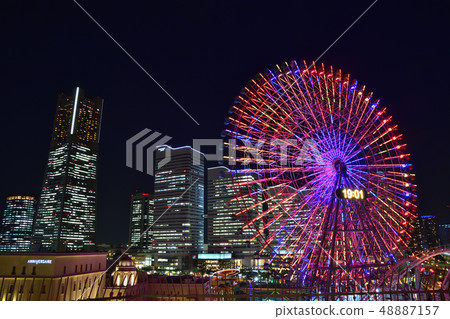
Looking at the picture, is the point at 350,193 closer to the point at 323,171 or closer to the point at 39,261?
the point at 323,171

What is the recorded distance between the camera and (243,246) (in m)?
140

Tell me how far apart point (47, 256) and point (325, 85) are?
113 ft

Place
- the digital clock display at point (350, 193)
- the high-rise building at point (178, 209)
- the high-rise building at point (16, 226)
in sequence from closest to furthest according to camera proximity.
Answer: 1. the digital clock display at point (350, 193)
2. the high-rise building at point (178, 209)
3. the high-rise building at point (16, 226)

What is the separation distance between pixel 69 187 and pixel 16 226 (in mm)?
60316

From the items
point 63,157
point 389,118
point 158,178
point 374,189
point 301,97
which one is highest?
point 63,157

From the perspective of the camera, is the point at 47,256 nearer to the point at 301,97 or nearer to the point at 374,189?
the point at 301,97

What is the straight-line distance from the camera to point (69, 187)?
163 meters

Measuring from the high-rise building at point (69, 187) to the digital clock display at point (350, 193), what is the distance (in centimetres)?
16415

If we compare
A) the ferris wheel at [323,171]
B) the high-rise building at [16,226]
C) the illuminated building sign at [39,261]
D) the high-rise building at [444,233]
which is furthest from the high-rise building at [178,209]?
the ferris wheel at [323,171]

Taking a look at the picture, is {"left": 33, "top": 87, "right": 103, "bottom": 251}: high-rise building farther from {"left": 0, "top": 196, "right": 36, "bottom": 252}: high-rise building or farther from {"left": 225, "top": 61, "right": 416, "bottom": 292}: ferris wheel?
{"left": 225, "top": 61, "right": 416, "bottom": 292}: ferris wheel

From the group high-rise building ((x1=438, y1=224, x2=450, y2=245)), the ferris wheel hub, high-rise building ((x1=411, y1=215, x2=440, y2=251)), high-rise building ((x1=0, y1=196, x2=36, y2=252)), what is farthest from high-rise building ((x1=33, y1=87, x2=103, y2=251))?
high-rise building ((x1=438, y1=224, x2=450, y2=245))

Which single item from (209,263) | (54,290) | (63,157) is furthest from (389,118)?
(63,157)

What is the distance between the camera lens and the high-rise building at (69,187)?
161m

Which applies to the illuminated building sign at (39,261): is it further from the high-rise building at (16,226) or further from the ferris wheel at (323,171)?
the high-rise building at (16,226)
